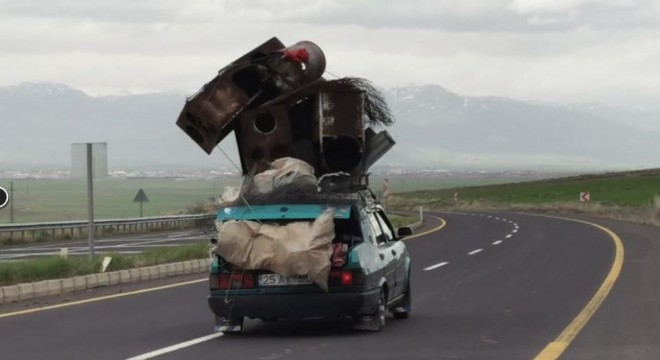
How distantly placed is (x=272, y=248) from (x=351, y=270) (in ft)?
Answer: 2.88

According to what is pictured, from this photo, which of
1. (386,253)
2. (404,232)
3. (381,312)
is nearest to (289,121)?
(386,253)

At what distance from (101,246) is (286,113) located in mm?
24022

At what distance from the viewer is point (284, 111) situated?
45.2ft

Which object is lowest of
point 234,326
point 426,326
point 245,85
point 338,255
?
point 426,326

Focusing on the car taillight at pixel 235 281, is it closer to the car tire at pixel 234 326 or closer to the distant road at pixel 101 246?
the car tire at pixel 234 326

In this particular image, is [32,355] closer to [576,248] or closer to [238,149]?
[238,149]

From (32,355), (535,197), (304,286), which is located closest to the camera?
(32,355)

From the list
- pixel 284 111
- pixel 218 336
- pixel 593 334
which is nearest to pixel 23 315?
pixel 218 336

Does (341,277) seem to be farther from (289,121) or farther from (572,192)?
(572,192)

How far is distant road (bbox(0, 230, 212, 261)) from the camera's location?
32875 mm

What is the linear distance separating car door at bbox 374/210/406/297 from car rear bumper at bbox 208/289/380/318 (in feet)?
5.51

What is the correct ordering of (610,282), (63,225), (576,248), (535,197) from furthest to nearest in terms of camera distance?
(535,197), (63,225), (576,248), (610,282)

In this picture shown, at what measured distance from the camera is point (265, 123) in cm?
1386

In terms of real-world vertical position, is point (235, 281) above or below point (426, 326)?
above
